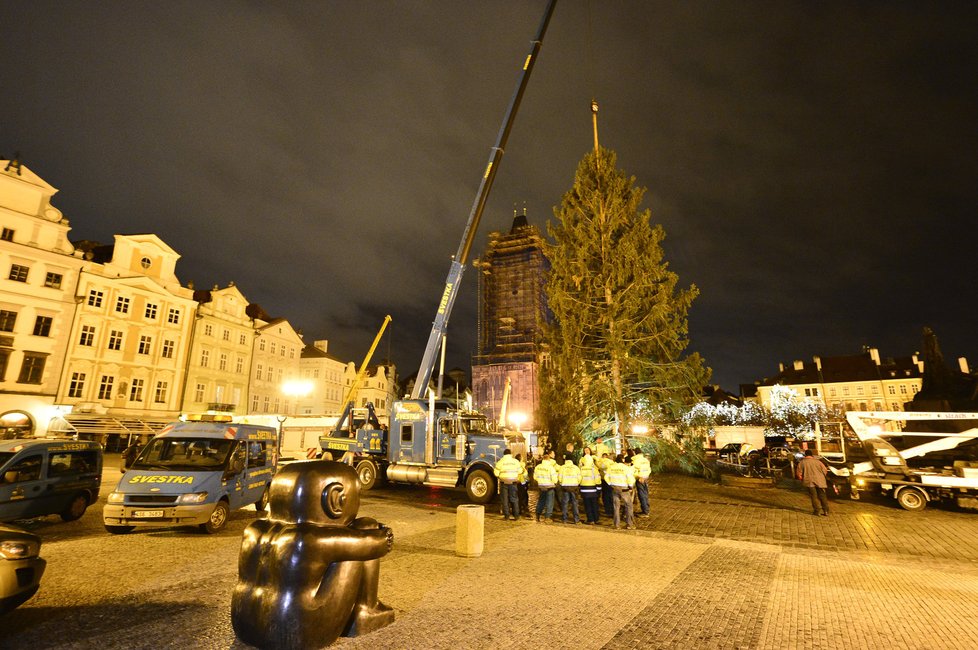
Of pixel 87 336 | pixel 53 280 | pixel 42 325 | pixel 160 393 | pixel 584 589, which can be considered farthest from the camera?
pixel 160 393

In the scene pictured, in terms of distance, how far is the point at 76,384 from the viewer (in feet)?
95.4

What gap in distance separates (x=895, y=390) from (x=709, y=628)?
82.7m

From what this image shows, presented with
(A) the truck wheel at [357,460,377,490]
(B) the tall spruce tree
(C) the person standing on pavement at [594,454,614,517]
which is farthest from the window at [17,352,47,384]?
(C) the person standing on pavement at [594,454,614,517]

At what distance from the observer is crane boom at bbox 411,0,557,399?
734 inches

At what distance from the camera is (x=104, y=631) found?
4.91 m

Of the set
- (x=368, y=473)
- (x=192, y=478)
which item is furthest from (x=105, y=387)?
(x=192, y=478)

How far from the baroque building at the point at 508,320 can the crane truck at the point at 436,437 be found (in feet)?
121

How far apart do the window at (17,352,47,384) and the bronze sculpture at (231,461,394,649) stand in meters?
33.2

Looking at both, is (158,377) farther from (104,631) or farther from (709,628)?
(709,628)

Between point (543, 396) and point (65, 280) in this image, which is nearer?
point (543, 396)

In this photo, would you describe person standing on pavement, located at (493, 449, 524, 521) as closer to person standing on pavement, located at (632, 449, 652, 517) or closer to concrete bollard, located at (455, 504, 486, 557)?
person standing on pavement, located at (632, 449, 652, 517)

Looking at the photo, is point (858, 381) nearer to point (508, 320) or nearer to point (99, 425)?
point (508, 320)

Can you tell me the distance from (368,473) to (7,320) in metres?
25.5

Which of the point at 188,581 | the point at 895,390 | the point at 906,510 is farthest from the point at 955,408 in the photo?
the point at 895,390
